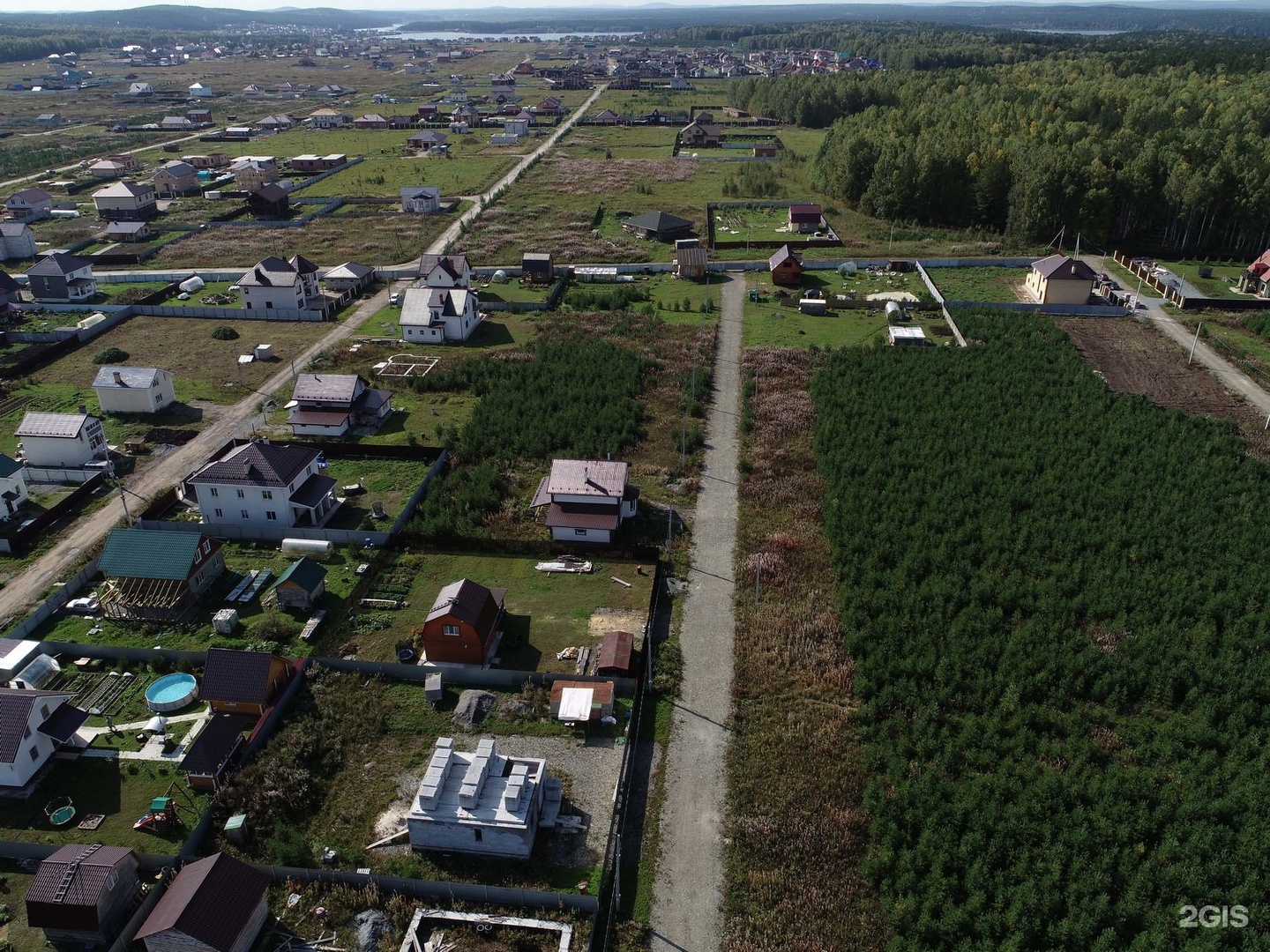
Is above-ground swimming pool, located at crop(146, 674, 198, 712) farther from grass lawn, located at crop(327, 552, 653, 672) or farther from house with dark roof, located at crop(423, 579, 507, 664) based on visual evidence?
house with dark roof, located at crop(423, 579, 507, 664)

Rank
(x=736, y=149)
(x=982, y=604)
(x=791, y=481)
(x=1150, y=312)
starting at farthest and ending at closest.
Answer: (x=736, y=149), (x=1150, y=312), (x=791, y=481), (x=982, y=604)

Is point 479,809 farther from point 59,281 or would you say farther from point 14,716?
point 59,281

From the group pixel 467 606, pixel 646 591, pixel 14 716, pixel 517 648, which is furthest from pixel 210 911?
pixel 646 591

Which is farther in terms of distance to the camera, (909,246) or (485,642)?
(909,246)

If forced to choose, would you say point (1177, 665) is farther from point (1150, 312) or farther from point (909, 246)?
point (909, 246)

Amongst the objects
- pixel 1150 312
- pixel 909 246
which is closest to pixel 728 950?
pixel 1150 312
